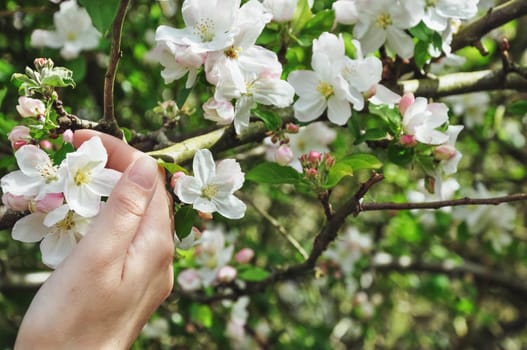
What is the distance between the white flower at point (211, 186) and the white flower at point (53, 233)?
20 centimetres

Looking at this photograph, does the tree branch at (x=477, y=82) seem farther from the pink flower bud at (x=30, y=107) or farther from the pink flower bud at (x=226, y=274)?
the pink flower bud at (x=30, y=107)

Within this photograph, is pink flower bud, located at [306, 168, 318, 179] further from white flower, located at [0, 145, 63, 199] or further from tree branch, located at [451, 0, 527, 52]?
tree branch, located at [451, 0, 527, 52]

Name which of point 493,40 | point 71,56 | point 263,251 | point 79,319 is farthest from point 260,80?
point 493,40

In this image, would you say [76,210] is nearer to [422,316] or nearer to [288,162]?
[288,162]

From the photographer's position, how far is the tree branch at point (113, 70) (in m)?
1.17

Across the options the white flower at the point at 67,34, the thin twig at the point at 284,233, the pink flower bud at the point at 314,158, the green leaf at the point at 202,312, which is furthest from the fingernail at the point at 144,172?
the green leaf at the point at 202,312

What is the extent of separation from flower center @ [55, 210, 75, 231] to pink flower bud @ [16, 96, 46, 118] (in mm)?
219

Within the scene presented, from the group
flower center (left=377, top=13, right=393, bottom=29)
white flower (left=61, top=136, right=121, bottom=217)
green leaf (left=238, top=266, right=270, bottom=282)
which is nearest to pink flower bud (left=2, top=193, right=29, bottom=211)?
white flower (left=61, top=136, right=121, bottom=217)

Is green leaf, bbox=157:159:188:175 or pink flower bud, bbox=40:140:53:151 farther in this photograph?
pink flower bud, bbox=40:140:53:151

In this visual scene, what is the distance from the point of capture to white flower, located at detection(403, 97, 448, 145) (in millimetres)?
1527

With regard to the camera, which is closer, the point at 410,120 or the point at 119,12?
the point at 119,12

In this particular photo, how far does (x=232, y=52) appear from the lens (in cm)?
138

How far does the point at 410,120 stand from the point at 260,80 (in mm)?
384

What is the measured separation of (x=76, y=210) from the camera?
3.83ft
